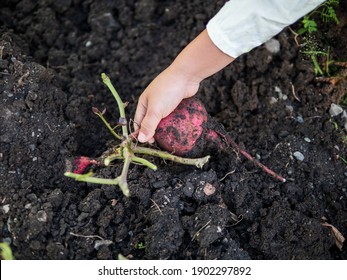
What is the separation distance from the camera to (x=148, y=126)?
1735mm

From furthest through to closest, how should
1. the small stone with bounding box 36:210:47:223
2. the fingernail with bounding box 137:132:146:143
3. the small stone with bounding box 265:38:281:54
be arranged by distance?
the small stone with bounding box 265:38:281:54 < the fingernail with bounding box 137:132:146:143 < the small stone with bounding box 36:210:47:223

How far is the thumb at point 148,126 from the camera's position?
1729mm

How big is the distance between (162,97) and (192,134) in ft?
0.68

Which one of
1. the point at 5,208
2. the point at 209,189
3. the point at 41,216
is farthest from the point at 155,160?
the point at 5,208

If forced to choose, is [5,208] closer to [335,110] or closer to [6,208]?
[6,208]

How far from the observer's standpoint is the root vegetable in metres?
1.81

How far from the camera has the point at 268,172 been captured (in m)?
1.89

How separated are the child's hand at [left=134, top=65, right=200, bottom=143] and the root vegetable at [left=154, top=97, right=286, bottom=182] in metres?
0.05

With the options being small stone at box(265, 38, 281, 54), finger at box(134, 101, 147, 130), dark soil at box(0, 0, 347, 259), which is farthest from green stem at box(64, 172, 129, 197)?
small stone at box(265, 38, 281, 54)

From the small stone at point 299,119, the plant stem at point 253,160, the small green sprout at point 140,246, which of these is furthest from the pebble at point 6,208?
the small stone at point 299,119

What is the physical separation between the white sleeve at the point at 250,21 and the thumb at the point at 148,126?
352 millimetres

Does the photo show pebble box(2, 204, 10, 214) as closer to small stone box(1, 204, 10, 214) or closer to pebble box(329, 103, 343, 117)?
small stone box(1, 204, 10, 214)

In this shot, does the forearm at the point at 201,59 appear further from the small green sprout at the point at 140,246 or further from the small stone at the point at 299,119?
the small green sprout at the point at 140,246

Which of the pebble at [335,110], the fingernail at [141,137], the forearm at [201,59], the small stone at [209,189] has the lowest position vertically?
the pebble at [335,110]
